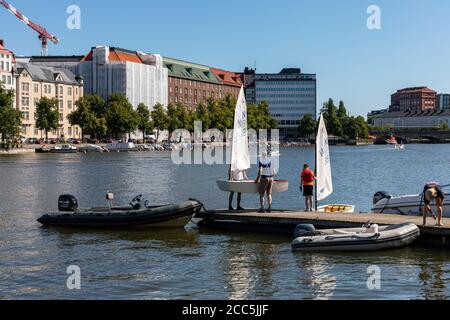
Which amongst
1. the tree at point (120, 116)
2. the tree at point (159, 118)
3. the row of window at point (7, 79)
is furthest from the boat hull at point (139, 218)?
the tree at point (159, 118)

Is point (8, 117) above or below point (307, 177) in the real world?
above

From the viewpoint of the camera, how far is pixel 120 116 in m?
172

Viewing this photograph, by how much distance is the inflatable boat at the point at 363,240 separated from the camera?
28391 millimetres

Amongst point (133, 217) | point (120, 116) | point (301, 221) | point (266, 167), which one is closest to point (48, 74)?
point (120, 116)

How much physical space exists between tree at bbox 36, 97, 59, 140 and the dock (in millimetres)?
126795

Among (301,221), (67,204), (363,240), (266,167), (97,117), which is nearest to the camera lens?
(363,240)

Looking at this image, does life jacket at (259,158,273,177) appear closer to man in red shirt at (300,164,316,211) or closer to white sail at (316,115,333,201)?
man in red shirt at (300,164,316,211)

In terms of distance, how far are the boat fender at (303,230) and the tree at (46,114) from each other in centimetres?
13361

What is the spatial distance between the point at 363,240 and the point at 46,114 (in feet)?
450

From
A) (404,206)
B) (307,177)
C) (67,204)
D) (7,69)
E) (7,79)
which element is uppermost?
(7,69)

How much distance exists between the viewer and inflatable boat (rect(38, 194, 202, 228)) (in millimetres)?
35125

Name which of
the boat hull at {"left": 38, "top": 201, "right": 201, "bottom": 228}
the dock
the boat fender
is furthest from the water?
the boat fender

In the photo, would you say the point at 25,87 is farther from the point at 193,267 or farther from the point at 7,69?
the point at 193,267
